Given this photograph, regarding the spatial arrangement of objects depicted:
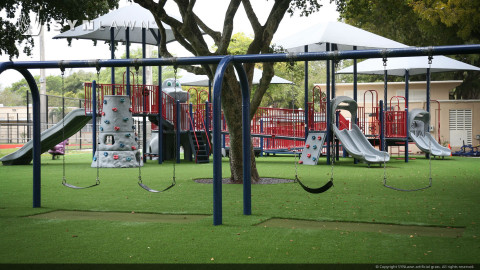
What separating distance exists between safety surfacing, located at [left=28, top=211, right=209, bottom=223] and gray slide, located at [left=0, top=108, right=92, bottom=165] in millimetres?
13145

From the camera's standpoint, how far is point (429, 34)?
31.6 m

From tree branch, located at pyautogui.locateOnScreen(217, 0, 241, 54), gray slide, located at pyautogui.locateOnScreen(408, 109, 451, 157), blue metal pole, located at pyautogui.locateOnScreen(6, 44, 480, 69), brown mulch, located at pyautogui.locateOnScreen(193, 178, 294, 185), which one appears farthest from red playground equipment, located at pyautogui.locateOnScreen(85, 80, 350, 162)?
blue metal pole, located at pyautogui.locateOnScreen(6, 44, 480, 69)

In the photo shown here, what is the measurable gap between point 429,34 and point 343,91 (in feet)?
21.9

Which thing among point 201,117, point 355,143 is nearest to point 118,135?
point 201,117

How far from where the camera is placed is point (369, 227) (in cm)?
736

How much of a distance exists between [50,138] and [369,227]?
1666cm

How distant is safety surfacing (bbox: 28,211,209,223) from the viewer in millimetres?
8086

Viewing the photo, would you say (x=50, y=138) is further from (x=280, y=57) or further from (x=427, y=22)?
(x=427, y=22)

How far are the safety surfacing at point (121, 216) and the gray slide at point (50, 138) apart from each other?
13.1m

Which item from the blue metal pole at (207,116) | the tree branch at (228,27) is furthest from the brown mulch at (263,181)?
the blue metal pole at (207,116)

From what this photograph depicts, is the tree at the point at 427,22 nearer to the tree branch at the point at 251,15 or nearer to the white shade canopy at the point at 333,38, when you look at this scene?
the white shade canopy at the point at 333,38

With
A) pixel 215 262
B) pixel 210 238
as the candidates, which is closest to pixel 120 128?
pixel 210 238

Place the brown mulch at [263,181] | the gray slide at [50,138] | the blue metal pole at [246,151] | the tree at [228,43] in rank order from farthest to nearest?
the gray slide at [50,138] → the brown mulch at [263,181] → the tree at [228,43] → the blue metal pole at [246,151]

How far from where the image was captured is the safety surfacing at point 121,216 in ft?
26.5
